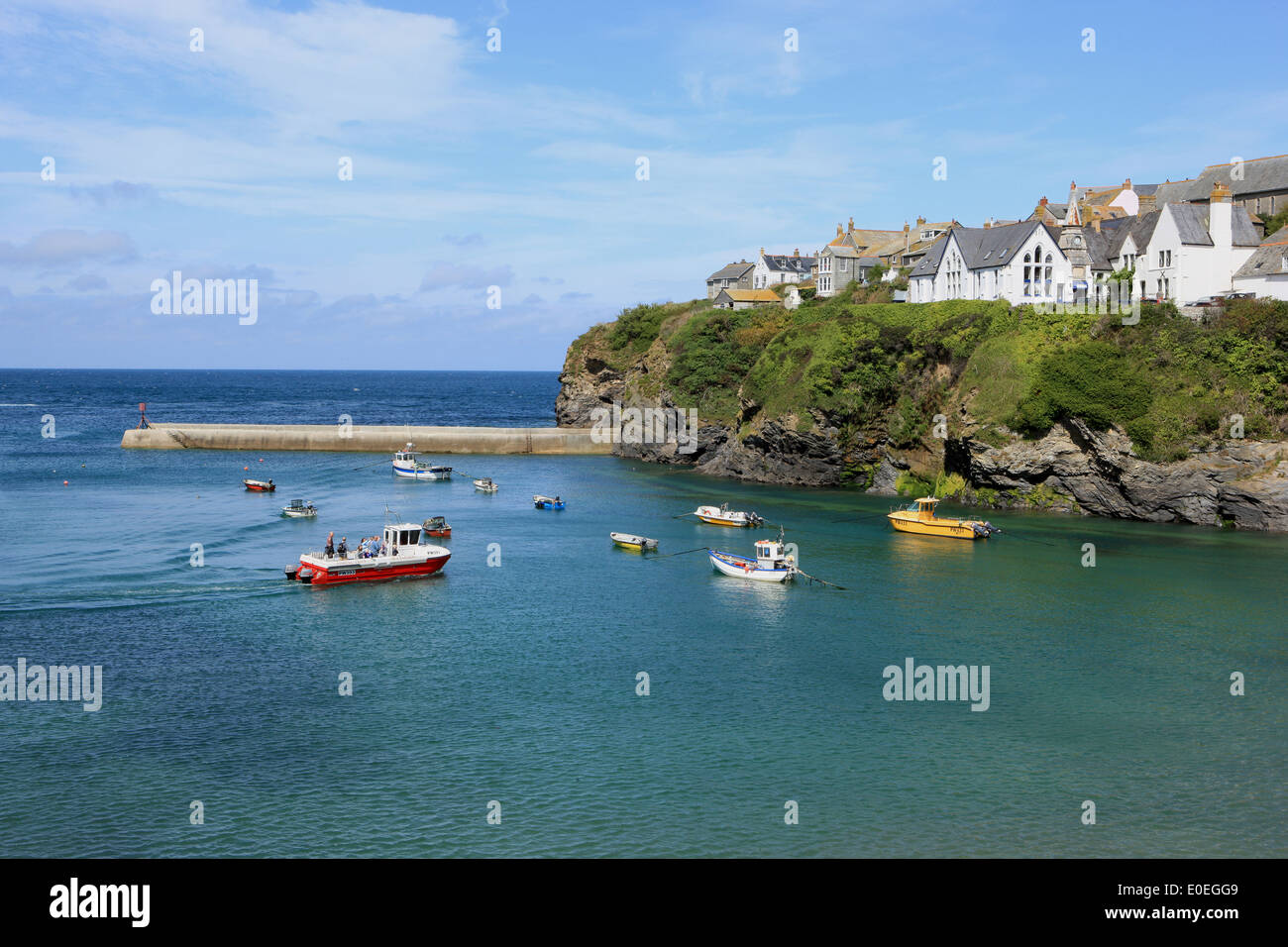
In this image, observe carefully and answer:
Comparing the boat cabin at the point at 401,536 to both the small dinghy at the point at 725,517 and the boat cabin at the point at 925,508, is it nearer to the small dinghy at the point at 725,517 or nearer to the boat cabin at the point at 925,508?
the small dinghy at the point at 725,517

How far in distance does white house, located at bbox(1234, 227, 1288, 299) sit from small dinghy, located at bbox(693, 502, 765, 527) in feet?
153

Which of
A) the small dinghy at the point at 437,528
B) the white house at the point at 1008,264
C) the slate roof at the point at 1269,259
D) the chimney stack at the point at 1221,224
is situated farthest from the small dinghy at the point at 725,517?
the chimney stack at the point at 1221,224

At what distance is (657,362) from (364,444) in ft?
132

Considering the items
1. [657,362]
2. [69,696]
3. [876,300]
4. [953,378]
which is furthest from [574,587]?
[657,362]

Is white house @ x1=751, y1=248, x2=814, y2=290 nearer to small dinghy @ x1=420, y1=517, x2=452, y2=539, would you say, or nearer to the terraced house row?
the terraced house row

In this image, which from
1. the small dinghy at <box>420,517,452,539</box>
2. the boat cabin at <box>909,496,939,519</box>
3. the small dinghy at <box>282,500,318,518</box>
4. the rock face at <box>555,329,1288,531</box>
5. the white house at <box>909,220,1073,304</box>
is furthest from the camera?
the white house at <box>909,220,1073,304</box>

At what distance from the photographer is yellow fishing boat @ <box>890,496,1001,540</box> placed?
72.8 m

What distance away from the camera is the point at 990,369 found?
87.3m

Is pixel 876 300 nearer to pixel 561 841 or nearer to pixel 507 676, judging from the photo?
pixel 507 676

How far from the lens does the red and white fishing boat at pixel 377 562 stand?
58.6 meters

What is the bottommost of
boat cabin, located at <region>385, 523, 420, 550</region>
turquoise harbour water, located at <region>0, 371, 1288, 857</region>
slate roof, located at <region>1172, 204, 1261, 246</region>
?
turquoise harbour water, located at <region>0, 371, 1288, 857</region>

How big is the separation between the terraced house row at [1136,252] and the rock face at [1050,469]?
16981mm

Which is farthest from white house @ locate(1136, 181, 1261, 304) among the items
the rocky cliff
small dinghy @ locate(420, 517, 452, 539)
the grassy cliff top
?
small dinghy @ locate(420, 517, 452, 539)
